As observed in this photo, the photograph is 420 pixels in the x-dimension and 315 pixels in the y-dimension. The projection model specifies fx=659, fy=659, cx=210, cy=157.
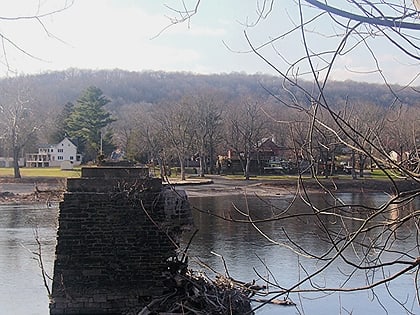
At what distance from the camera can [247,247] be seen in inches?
775

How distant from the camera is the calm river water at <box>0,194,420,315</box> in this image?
42.8 feet

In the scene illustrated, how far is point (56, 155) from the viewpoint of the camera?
251ft

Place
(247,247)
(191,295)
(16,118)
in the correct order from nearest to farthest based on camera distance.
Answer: (191,295), (247,247), (16,118)

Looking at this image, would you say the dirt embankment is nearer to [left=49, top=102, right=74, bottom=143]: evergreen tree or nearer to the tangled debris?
[left=49, top=102, right=74, bottom=143]: evergreen tree

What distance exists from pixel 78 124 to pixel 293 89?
63.3m

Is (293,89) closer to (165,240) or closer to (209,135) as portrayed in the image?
(165,240)

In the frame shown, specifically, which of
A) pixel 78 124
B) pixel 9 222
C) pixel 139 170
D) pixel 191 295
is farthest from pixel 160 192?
pixel 78 124

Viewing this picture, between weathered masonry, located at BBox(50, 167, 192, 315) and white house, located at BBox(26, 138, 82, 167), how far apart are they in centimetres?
5968

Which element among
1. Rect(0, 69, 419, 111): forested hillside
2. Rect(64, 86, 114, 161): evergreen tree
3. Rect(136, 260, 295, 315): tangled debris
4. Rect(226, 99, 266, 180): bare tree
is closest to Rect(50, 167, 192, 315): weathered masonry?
Rect(136, 260, 295, 315): tangled debris

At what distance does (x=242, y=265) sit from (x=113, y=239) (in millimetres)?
5712

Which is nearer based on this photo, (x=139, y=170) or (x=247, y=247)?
(x=139, y=170)

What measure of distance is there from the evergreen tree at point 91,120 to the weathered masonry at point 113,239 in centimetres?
5100

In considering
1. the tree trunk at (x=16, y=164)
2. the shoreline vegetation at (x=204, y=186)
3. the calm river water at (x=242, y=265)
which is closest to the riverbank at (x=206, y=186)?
the shoreline vegetation at (x=204, y=186)

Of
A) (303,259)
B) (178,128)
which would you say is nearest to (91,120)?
(178,128)
